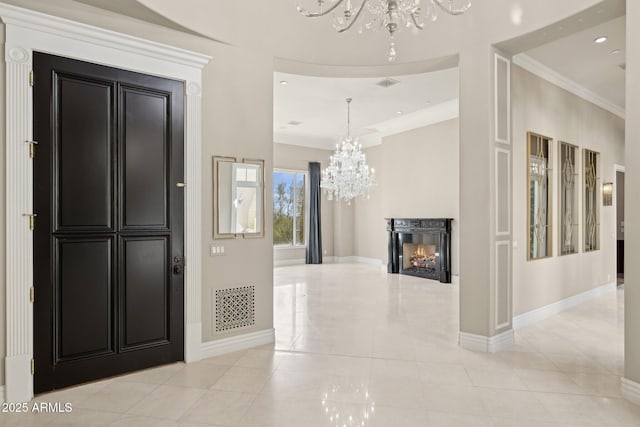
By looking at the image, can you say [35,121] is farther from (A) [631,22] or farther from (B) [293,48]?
(A) [631,22]

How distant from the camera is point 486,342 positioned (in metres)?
4.11

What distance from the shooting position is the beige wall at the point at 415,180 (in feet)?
27.9

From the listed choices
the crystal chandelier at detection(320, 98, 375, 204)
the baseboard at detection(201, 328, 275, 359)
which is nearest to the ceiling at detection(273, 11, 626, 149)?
the crystal chandelier at detection(320, 98, 375, 204)

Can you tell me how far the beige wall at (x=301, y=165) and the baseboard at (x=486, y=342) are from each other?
722 cm

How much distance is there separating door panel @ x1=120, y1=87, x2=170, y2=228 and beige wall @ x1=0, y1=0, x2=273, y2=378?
1.32 feet

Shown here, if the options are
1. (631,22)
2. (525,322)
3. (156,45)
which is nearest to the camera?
(631,22)

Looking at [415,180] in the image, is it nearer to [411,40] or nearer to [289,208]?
[289,208]

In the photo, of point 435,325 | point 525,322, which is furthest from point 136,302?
point 525,322

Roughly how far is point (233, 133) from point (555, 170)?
4754 mm

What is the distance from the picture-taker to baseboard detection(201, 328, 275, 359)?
3951mm

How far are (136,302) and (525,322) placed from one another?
4.70 metres

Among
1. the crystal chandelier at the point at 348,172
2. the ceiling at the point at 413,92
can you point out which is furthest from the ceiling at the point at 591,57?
the crystal chandelier at the point at 348,172

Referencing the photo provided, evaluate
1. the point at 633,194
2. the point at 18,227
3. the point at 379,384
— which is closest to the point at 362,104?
the point at 633,194

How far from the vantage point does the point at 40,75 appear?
3.11 meters
